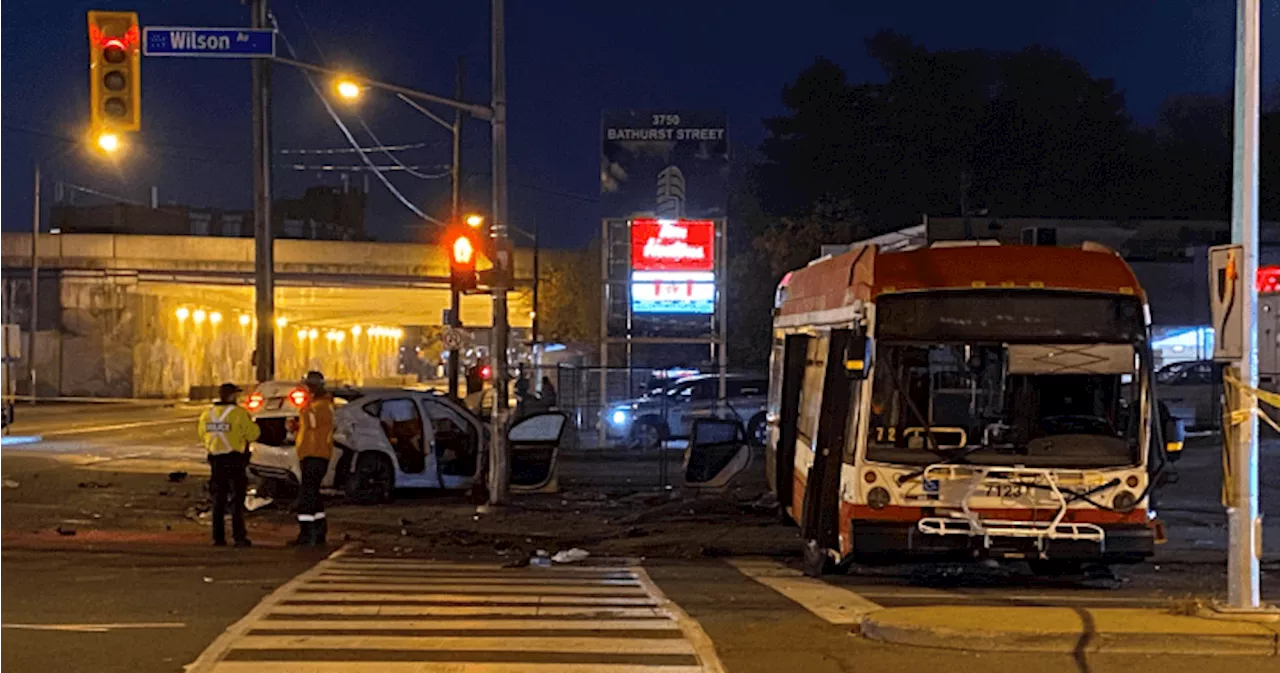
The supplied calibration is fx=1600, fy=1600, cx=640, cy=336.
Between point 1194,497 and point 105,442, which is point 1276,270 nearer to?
point 1194,497

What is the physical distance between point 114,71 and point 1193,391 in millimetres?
24496

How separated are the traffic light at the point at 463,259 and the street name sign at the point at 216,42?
12.8 ft

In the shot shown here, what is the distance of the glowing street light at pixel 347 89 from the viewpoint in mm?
21906

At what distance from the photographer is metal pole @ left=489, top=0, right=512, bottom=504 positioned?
21172 mm

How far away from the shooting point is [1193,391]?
34844mm

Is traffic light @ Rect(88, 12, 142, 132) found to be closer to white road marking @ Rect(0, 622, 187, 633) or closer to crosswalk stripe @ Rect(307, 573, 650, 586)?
crosswalk stripe @ Rect(307, 573, 650, 586)

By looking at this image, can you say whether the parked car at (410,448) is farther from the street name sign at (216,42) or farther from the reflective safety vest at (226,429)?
the street name sign at (216,42)

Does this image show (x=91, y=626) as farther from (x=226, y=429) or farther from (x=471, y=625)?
(x=226, y=429)

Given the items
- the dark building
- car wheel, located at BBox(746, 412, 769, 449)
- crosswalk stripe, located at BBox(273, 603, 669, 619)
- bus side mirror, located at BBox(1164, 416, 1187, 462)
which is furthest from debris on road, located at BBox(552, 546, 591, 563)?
the dark building

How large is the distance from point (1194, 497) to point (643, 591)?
40.2ft

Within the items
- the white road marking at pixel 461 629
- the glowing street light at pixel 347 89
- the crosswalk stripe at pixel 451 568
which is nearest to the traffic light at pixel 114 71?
the glowing street light at pixel 347 89

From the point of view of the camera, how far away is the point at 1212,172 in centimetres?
7075

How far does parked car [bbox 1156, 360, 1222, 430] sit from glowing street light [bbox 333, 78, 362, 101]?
17989mm

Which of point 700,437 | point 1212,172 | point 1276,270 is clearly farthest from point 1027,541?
point 1212,172
